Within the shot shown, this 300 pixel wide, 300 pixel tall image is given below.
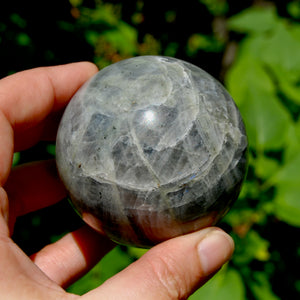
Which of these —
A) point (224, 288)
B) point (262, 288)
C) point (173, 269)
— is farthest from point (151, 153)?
point (262, 288)

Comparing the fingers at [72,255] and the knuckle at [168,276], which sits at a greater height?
the knuckle at [168,276]

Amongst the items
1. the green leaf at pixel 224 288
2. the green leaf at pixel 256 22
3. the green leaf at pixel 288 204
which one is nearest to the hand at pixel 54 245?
the green leaf at pixel 224 288

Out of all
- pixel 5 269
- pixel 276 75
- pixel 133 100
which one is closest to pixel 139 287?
pixel 5 269

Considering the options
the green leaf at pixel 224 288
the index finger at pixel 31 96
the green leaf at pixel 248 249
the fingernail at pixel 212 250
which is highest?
the index finger at pixel 31 96

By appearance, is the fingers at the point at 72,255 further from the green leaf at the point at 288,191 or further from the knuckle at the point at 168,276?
the green leaf at the point at 288,191

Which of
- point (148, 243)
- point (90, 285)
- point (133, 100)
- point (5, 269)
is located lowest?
point (90, 285)

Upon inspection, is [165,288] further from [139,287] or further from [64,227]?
[64,227]
